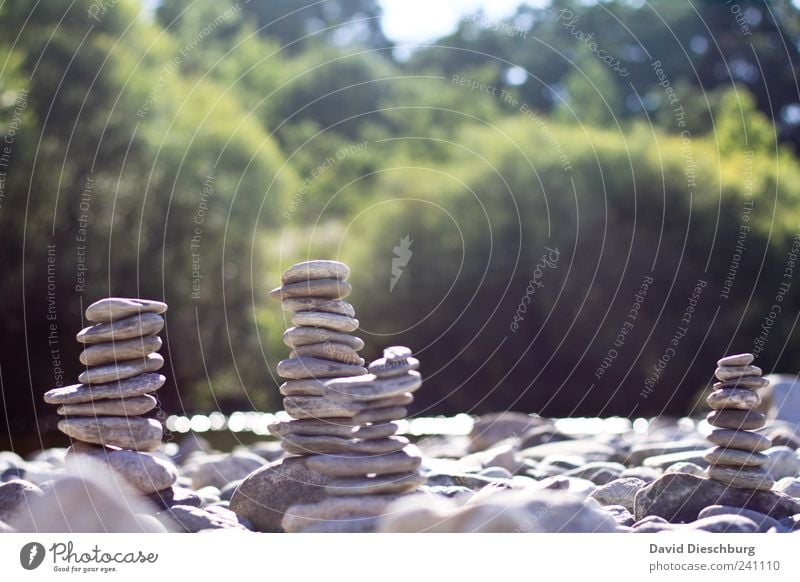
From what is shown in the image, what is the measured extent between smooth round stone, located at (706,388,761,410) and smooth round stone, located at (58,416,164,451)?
458 cm

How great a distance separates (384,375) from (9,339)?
54.2 ft

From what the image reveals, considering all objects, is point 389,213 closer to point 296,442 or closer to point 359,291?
point 359,291

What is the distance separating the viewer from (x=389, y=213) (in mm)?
24578

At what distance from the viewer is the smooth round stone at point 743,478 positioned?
7.58 metres

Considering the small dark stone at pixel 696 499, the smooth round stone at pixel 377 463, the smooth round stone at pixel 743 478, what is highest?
the smooth round stone at pixel 377 463

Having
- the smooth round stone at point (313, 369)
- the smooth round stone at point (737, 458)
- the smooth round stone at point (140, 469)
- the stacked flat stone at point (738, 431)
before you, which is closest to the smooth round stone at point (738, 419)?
the stacked flat stone at point (738, 431)

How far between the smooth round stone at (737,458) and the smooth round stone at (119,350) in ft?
15.1

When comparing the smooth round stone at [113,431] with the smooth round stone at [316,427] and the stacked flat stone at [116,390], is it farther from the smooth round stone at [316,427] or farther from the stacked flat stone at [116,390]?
the smooth round stone at [316,427]

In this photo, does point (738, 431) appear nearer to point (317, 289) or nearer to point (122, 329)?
Answer: point (317, 289)

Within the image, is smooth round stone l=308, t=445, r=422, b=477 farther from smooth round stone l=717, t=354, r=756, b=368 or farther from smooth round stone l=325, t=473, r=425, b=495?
smooth round stone l=717, t=354, r=756, b=368

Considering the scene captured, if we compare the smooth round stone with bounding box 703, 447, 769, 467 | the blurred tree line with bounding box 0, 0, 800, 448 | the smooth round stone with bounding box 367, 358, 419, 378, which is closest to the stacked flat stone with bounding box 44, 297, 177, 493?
the smooth round stone with bounding box 367, 358, 419, 378

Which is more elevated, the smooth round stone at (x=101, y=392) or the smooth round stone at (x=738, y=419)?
the smooth round stone at (x=101, y=392)

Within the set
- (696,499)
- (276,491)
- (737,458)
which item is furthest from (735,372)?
(276,491)
